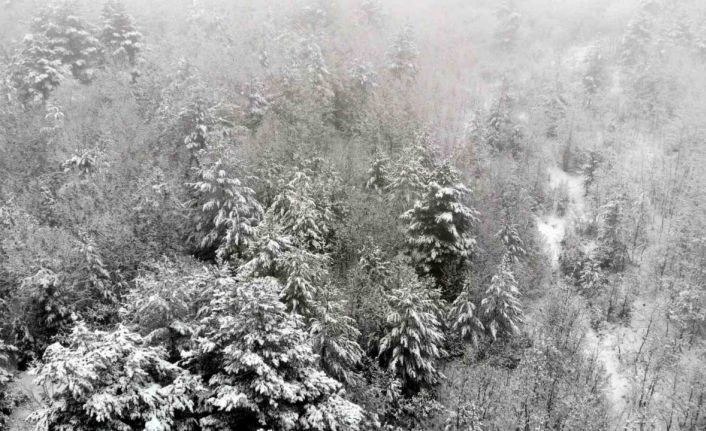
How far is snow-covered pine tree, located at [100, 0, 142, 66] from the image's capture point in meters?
37.2

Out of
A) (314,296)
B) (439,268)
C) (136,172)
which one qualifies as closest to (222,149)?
(136,172)

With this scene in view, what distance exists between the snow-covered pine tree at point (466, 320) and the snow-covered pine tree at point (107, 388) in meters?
15.9

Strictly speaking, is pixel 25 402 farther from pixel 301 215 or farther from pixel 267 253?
pixel 301 215

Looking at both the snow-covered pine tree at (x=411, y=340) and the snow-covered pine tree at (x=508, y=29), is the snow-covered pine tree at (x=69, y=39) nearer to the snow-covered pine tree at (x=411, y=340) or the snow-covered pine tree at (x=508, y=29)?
the snow-covered pine tree at (x=411, y=340)

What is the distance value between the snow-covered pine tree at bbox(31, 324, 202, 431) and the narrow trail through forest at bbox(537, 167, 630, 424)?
2243cm

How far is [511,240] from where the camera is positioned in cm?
3020

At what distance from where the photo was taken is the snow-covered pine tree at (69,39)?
3553 centimetres

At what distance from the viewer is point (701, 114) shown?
36750 millimetres

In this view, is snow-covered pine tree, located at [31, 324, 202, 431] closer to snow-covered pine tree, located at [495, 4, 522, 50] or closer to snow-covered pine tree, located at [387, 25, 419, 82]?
snow-covered pine tree, located at [387, 25, 419, 82]

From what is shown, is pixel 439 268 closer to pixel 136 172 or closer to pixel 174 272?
pixel 174 272

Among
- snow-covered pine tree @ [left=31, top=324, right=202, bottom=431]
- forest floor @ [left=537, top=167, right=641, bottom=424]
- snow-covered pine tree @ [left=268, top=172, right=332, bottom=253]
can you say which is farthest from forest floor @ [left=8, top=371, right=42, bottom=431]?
forest floor @ [left=537, top=167, right=641, bottom=424]

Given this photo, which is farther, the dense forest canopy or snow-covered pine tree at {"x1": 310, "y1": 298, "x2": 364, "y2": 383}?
snow-covered pine tree at {"x1": 310, "y1": 298, "x2": 364, "y2": 383}

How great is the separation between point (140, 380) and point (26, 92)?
102 ft

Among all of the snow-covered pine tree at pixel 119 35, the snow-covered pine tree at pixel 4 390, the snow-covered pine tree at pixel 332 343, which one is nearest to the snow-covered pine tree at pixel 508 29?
the snow-covered pine tree at pixel 119 35
